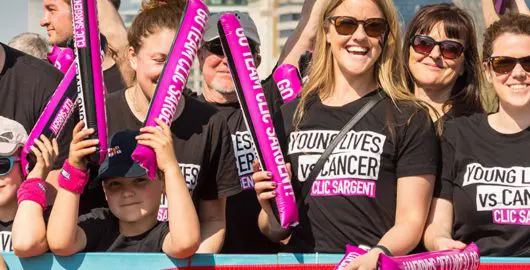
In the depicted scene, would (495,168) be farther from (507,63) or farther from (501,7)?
(501,7)

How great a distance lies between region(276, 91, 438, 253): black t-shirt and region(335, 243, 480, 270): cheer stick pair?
0.29 metres

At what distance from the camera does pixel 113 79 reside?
684cm

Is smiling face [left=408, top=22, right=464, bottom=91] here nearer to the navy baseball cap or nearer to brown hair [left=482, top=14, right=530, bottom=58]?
brown hair [left=482, top=14, right=530, bottom=58]

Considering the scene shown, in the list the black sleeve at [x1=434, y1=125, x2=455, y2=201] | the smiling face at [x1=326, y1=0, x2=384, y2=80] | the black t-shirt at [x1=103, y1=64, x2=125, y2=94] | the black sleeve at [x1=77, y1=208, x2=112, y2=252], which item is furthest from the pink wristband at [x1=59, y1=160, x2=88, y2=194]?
the black t-shirt at [x1=103, y1=64, x2=125, y2=94]

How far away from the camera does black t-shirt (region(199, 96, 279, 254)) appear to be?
5625 millimetres

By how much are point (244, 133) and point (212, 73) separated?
0.52 meters

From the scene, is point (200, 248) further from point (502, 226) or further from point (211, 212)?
point (502, 226)

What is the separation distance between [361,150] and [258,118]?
45 centimetres

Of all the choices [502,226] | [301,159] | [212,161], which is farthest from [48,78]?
[502,226]

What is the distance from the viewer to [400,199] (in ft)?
16.2

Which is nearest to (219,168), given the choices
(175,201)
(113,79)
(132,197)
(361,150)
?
(132,197)

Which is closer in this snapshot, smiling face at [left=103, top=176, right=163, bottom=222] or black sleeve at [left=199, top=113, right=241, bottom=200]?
smiling face at [left=103, top=176, right=163, bottom=222]

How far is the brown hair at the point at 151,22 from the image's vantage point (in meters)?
5.50

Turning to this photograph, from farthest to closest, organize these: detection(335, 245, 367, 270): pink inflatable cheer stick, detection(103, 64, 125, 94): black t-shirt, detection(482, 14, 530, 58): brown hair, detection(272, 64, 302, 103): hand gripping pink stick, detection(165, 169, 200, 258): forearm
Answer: detection(103, 64, 125, 94): black t-shirt < detection(272, 64, 302, 103): hand gripping pink stick < detection(482, 14, 530, 58): brown hair < detection(165, 169, 200, 258): forearm < detection(335, 245, 367, 270): pink inflatable cheer stick
